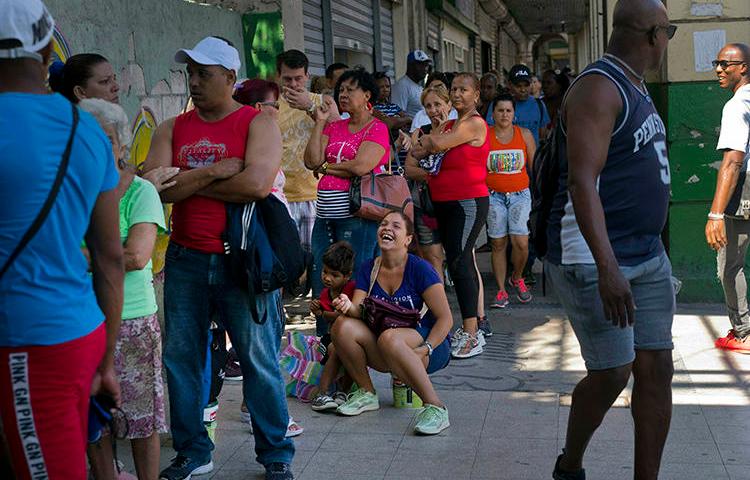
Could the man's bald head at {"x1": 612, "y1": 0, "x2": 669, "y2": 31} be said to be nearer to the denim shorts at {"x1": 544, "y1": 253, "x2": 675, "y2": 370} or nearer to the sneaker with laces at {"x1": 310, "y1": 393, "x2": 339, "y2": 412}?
the denim shorts at {"x1": 544, "y1": 253, "x2": 675, "y2": 370}

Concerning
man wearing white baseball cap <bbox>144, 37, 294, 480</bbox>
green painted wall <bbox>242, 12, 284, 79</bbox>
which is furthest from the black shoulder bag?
green painted wall <bbox>242, 12, 284, 79</bbox>

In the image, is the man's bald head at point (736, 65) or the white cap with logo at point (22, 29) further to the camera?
the man's bald head at point (736, 65)

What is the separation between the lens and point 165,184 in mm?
4273

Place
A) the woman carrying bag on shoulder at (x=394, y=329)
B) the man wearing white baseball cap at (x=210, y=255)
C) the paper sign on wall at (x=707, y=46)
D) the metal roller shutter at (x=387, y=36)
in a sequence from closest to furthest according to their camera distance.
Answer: the man wearing white baseball cap at (x=210, y=255), the woman carrying bag on shoulder at (x=394, y=329), the paper sign on wall at (x=707, y=46), the metal roller shutter at (x=387, y=36)

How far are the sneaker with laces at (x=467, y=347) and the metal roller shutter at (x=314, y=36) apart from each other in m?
5.52

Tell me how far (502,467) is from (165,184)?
1874mm

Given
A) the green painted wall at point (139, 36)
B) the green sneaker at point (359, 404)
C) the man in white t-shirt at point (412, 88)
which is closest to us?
the green sneaker at point (359, 404)

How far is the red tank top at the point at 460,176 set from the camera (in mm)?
7176

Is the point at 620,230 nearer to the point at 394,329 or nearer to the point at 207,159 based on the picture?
the point at 207,159

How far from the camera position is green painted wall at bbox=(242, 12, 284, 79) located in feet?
31.5

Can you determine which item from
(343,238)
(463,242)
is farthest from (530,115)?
(343,238)

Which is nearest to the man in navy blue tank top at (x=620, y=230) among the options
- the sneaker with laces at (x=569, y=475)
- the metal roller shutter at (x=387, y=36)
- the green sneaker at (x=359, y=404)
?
the sneaker with laces at (x=569, y=475)

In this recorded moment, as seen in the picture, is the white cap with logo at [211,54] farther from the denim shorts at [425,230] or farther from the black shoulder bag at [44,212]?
the denim shorts at [425,230]

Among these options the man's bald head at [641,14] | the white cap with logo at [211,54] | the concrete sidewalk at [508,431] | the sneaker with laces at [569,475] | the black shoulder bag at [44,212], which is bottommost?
the concrete sidewalk at [508,431]
